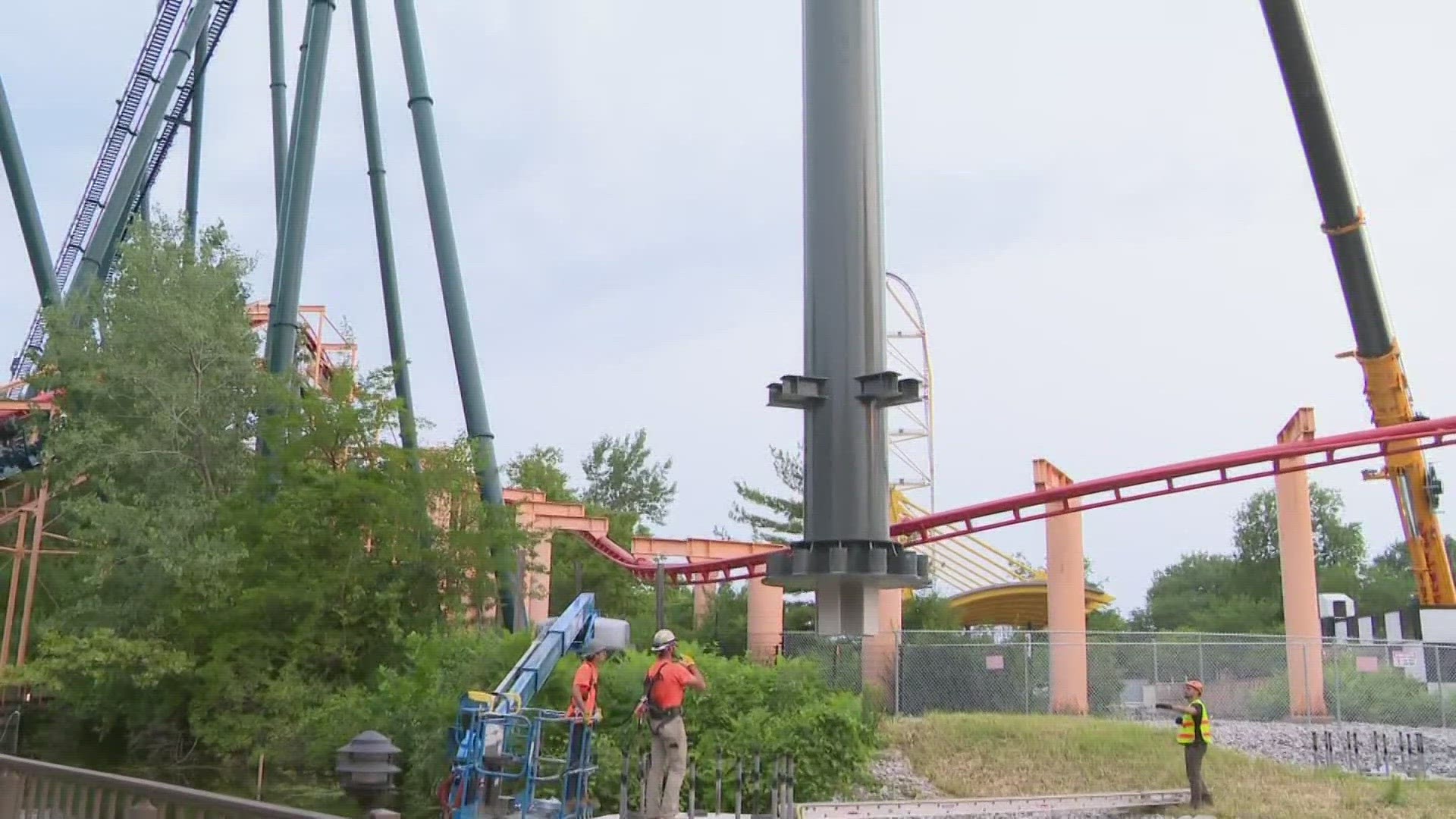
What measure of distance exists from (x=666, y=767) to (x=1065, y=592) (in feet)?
47.3

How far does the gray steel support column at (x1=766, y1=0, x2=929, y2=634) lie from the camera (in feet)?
43.7

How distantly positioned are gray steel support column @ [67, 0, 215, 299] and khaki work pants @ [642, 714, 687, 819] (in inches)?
862

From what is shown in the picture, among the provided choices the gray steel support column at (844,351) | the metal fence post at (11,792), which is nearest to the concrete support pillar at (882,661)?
the gray steel support column at (844,351)

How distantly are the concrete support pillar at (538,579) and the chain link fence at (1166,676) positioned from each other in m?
5.69

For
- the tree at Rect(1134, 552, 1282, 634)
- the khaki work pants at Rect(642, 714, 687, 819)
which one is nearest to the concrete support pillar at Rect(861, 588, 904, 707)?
the khaki work pants at Rect(642, 714, 687, 819)

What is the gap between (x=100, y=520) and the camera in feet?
68.7

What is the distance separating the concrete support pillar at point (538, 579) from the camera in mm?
25734

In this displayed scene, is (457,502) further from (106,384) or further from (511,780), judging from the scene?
(511,780)

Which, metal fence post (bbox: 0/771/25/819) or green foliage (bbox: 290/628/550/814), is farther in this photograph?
green foliage (bbox: 290/628/550/814)

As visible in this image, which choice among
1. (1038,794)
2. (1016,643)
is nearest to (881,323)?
(1038,794)

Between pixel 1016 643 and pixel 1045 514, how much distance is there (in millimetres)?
4362

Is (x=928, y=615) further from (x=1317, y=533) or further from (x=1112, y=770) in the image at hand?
(x=1317, y=533)

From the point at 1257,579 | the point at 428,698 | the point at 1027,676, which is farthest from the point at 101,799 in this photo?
A: the point at 1257,579

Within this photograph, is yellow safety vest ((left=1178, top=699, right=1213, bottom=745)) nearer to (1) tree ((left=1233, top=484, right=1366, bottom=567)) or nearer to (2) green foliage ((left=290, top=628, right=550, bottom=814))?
(2) green foliage ((left=290, top=628, right=550, bottom=814))
